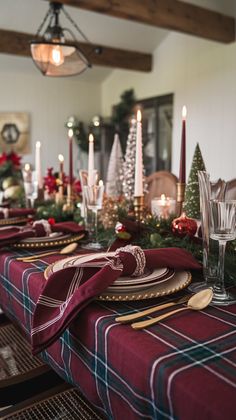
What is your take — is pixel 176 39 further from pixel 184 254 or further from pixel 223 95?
pixel 184 254

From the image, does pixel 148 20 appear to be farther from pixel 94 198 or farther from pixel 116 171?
pixel 94 198

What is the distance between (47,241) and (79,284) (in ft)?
1.45

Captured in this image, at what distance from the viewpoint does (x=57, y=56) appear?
221 centimetres

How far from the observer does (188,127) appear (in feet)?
15.5

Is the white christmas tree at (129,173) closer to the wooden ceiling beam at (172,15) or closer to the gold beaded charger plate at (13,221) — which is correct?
the gold beaded charger plate at (13,221)

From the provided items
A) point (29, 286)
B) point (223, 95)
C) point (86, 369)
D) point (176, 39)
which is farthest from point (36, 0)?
point (86, 369)

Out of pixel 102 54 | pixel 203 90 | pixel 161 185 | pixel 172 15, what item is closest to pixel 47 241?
pixel 161 185

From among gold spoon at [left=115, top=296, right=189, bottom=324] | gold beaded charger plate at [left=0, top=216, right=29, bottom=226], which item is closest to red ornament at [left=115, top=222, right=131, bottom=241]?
gold spoon at [left=115, top=296, right=189, bottom=324]

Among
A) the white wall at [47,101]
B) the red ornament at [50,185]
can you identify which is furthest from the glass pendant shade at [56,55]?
the white wall at [47,101]

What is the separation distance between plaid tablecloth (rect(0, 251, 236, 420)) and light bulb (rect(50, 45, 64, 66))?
1810 millimetres

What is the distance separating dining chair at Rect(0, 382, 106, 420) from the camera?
2.85 ft

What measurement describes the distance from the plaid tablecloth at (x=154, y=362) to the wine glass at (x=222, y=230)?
41 mm

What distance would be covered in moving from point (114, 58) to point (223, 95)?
152 centimetres

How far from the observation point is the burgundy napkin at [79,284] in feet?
2.27
